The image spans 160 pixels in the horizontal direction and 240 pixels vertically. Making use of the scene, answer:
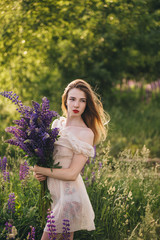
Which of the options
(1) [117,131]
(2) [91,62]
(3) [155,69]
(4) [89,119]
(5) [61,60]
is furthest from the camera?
(3) [155,69]

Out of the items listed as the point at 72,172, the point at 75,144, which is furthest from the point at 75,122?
the point at 72,172

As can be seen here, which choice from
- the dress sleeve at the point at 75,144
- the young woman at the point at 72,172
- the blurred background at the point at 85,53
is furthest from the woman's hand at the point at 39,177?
the blurred background at the point at 85,53

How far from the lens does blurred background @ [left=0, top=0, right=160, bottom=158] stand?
14.4 ft

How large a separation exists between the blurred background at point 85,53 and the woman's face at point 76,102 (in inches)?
46.6

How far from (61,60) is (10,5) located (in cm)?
378

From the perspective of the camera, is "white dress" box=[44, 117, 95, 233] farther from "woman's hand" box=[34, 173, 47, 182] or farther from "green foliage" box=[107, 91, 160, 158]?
"green foliage" box=[107, 91, 160, 158]

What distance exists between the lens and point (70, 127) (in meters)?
2.44

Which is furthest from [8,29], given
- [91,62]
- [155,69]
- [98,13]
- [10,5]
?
[155,69]

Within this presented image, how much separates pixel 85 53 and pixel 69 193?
579cm

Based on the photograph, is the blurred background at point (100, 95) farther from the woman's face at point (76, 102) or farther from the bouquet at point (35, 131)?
the woman's face at point (76, 102)

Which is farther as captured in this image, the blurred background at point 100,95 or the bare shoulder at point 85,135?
the blurred background at point 100,95

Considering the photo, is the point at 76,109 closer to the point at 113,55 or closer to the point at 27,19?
the point at 27,19

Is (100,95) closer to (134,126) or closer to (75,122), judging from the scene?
(75,122)

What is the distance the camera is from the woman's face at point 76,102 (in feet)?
8.02
